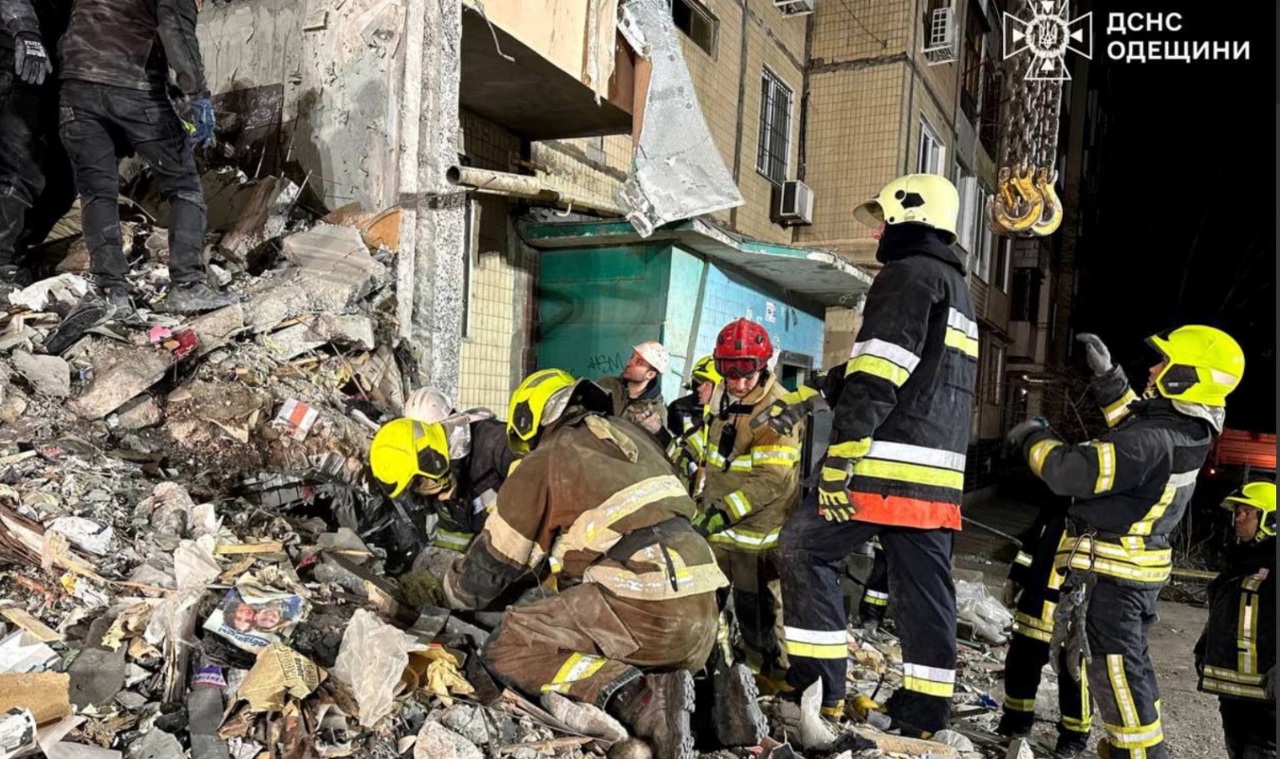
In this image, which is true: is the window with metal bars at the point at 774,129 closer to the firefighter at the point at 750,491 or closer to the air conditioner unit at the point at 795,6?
the air conditioner unit at the point at 795,6

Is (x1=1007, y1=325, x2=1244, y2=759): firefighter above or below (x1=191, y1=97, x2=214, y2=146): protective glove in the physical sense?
below

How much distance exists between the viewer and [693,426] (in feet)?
16.6

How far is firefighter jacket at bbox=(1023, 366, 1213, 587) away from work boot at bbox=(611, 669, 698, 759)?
1.98 meters

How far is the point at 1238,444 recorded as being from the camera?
10992mm

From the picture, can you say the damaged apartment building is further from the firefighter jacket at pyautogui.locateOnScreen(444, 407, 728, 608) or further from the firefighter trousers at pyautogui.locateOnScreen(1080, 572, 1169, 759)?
the firefighter trousers at pyautogui.locateOnScreen(1080, 572, 1169, 759)

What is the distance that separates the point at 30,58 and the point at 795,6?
946 centimetres

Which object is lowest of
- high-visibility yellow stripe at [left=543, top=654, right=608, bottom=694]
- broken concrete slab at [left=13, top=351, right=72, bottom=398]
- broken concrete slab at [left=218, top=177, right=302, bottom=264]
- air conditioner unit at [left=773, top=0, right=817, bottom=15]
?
high-visibility yellow stripe at [left=543, top=654, right=608, bottom=694]

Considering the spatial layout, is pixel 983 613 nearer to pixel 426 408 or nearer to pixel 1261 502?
pixel 1261 502

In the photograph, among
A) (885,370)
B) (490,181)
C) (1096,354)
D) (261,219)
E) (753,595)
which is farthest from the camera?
(490,181)

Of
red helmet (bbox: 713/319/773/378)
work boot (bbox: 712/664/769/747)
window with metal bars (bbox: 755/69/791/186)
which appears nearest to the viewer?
work boot (bbox: 712/664/769/747)

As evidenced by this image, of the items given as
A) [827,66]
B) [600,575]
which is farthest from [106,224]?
[827,66]

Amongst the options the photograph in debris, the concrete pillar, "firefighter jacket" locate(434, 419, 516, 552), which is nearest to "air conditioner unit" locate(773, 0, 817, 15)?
the photograph in debris

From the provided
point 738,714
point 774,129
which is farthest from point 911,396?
point 774,129

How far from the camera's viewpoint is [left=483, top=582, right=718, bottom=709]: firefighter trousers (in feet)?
8.73
